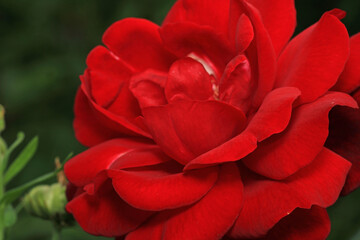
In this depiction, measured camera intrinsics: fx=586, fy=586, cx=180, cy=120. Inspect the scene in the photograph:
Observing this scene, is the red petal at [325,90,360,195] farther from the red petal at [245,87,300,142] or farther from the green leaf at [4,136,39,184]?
the green leaf at [4,136,39,184]

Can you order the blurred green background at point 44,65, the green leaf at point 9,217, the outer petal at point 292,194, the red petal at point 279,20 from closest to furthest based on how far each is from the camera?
1. the outer petal at point 292,194
2. the red petal at point 279,20
3. the green leaf at point 9,217
4. the blurred green background at point 44,65

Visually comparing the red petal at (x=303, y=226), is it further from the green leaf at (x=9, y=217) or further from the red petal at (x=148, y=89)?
the green leaf at (x=9, y=217)

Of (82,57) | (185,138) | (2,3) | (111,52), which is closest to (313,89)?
(185,138)

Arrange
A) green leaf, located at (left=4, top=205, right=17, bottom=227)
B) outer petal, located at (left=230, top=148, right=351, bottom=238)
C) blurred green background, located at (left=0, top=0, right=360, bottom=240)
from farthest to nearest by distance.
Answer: blurred green background, located at (left=0, top=0, right=360, bottom=240)
green leaf, located at (left=4, top=205, right=17, bottom=227)
outer petal, located at (left=230, top=148, right=351, bottom=238)

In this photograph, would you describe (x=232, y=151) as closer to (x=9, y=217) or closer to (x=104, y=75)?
(x=104, y=75)

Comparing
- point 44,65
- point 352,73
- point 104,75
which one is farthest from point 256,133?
point 44,65

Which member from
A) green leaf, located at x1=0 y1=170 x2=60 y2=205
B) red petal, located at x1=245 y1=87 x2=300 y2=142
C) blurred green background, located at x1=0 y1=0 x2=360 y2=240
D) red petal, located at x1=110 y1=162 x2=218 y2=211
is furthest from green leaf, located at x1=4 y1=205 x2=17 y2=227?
blurred green background, located at x1=0 y1=0 x2=360 y2=240

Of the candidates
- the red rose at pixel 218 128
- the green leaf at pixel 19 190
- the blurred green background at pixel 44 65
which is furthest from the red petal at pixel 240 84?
the blurred green background at pixel 44 65
